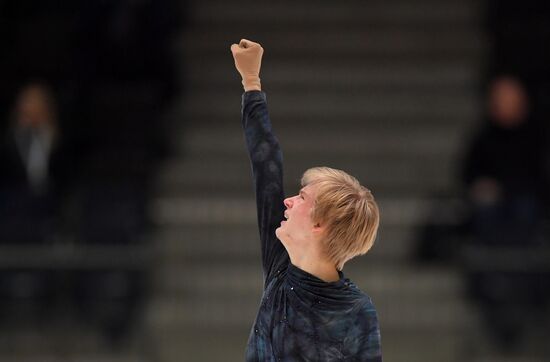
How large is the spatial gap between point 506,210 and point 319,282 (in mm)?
5230

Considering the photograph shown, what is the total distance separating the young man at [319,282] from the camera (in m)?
2.91

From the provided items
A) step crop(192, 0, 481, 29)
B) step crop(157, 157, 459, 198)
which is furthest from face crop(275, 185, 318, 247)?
step crop(192, 0, 481, 29)

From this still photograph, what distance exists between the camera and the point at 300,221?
A: 9.64 feet

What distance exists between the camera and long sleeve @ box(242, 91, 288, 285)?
3.10 m

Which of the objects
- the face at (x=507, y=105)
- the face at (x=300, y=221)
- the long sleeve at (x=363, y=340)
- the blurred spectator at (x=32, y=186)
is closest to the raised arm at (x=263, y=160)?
the face at (x=300, y=221)

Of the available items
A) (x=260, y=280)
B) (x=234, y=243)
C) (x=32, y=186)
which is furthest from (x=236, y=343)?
(x=32, y=186)

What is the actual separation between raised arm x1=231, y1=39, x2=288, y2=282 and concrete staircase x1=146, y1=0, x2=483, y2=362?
4.94 m

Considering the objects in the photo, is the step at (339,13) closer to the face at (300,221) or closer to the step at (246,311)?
the step at (246,311)

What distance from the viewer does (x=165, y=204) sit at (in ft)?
30.3

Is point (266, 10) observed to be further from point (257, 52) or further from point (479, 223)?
point (257, 52)

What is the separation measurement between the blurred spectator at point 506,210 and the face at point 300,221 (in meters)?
5.00

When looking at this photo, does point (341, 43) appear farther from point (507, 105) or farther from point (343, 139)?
point (507, 105)

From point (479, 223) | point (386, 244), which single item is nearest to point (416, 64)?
point (386, 244)

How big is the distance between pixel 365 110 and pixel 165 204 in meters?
2.09
